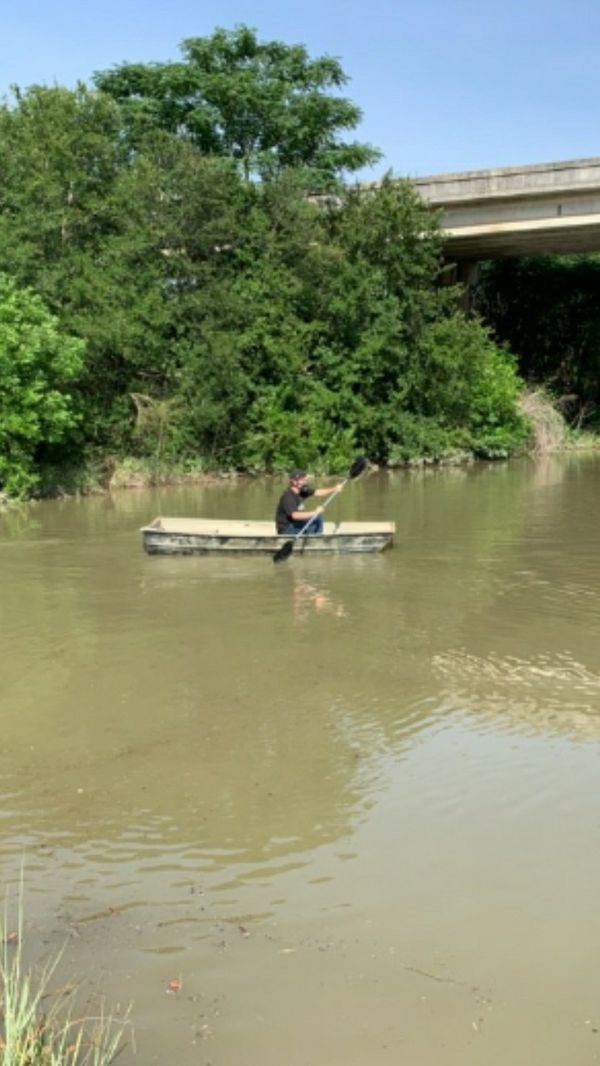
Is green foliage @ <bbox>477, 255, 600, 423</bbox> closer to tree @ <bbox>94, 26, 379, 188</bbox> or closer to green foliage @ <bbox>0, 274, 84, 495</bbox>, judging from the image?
tree @ <bbox>94, 26, 379, 188</bbox>

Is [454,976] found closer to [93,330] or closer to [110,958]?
[110,958]

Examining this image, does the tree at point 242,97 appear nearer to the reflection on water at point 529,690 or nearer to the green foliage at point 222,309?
the green foliage at point 222,309

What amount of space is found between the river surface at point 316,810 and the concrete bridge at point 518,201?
2125 cm

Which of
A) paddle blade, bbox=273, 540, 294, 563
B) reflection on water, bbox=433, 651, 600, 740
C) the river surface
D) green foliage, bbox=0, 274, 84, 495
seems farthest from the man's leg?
green foliage, bbox=0, 274, 84, 495

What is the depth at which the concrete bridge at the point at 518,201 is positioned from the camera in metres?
31.2

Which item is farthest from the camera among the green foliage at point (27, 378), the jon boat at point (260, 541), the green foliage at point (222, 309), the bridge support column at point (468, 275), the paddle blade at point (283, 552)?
the bridge support column at point (468, 275)

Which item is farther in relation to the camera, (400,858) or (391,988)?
(400,858)

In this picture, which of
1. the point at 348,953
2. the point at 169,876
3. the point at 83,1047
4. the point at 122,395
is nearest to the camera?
the point at 83,1047

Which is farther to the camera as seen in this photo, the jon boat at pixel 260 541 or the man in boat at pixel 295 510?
the man in boat at pixel 295 510

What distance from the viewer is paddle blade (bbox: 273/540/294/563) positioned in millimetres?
14883

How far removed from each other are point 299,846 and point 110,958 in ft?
4.86

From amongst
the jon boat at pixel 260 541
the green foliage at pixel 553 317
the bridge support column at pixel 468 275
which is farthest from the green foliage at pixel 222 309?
the green foliage at pixel 553 317

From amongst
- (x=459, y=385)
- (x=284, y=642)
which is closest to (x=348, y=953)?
(x=284, y=642)

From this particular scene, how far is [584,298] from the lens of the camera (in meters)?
41.6
